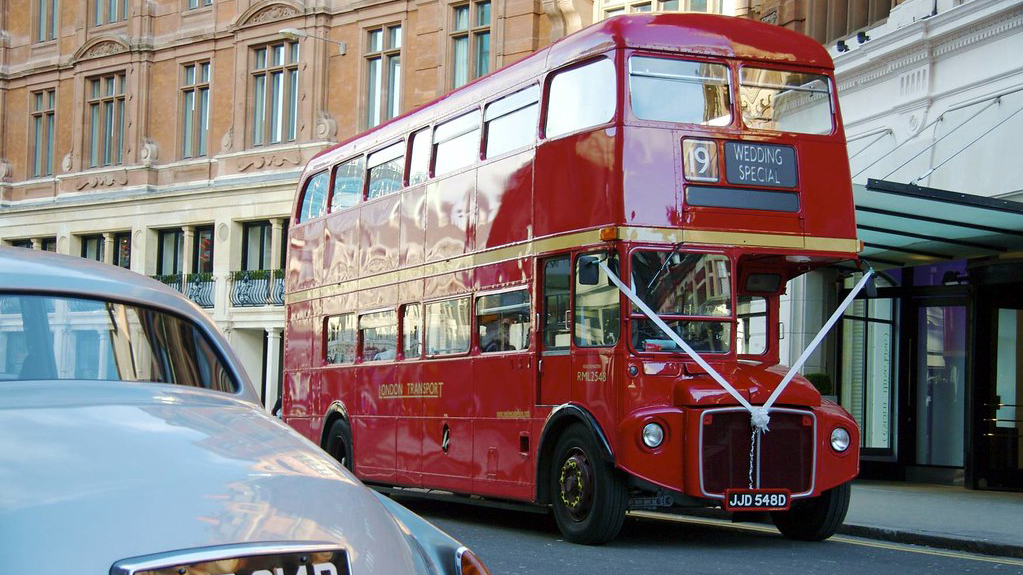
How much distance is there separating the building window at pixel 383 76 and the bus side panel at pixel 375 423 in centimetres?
2042

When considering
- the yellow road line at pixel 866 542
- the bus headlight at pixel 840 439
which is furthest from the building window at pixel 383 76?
the bus headlight at pixel 840 439

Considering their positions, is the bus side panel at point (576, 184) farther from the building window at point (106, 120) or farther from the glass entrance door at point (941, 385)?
the building window at point (106, 120)

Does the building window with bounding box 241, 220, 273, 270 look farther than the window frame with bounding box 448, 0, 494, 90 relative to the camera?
Yes

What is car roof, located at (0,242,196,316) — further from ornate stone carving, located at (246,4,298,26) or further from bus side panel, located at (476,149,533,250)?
ornate stone carving, located at (246,4,298,26)

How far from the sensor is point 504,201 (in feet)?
44.4

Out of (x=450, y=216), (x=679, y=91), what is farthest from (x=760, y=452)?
(x=450, y=216)

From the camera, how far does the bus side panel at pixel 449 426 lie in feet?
47.1

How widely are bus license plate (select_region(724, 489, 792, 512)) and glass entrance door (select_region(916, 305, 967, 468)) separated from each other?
9.00m

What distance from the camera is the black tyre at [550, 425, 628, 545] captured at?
1145 cm

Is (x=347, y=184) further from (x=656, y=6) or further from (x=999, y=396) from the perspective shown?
(x=656, y=6)

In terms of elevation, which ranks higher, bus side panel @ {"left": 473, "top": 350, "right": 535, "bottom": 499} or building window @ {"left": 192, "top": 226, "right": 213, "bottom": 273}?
building window @ {"left": 192, "top": 226, "right": 213, "bottom": 273}

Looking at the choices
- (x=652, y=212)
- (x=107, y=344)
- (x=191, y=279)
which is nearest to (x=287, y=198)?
(x=191, y=279)

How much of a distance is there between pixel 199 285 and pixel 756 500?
32.3 metres

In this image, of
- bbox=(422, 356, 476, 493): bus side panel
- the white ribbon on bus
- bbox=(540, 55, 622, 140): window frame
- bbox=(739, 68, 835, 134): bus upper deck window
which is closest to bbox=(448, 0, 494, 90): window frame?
bbox=(422, 356, 476, 493): bus side panel
